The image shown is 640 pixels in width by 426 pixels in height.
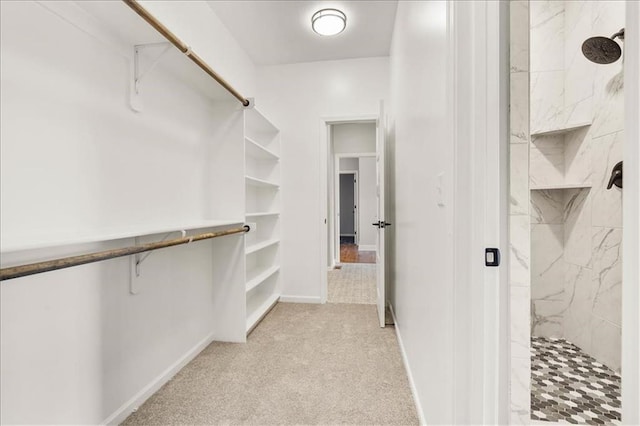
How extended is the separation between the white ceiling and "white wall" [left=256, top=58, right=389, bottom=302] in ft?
0.48

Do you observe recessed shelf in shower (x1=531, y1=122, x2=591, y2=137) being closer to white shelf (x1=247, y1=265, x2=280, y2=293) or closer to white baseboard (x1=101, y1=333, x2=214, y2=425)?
white shelf (x1=247, y1=265, x2=280, y2=293)

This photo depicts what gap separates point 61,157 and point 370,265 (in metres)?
4.81

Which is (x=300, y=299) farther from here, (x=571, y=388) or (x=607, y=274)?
(x=607, y=274)

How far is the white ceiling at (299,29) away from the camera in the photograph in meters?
2.48

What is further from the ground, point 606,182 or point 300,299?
point 606,182

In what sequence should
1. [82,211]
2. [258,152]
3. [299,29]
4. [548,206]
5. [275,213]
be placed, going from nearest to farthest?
[82,211]
[548,206]
[299,29]
[258,152]
[275,213]

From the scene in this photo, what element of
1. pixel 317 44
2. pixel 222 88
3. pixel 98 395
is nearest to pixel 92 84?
pixel 222 88

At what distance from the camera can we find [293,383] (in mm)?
1779

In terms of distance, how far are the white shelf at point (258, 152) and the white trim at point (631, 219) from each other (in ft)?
7.68

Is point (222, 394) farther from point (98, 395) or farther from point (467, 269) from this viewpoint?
point (467, 269)

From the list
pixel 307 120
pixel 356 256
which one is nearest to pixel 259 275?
pixel 307 120

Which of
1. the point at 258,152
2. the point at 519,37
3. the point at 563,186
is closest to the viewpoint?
the point at 519,37

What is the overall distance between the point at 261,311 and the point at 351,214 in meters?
6.76

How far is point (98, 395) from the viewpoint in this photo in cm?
134
